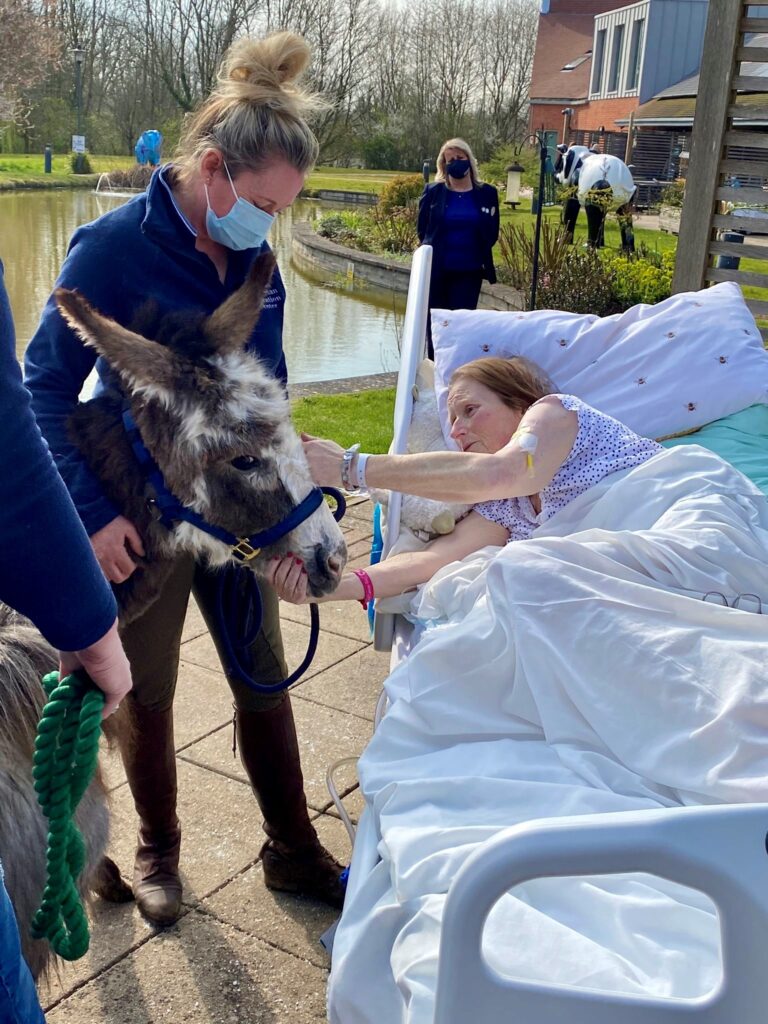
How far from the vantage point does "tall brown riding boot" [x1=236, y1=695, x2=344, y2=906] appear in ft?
8.30

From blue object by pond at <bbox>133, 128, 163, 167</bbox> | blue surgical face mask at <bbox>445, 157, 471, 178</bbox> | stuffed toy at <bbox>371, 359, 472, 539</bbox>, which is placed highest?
blue surgical face mask at <bbox>445, 157, 471, 178</bbox>

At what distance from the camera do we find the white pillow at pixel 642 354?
3.53 m

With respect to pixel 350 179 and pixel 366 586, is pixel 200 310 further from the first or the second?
pixel 350 179

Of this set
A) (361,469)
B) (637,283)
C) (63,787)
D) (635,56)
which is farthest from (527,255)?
(635,56)

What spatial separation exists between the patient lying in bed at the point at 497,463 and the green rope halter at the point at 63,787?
1.03 meters

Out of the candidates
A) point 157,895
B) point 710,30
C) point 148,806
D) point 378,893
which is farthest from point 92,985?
point 710,30

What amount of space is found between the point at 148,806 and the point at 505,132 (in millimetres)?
45972

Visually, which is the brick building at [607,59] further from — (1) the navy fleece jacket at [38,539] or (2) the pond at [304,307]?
(1) the navy fleece jacket at [38,539]

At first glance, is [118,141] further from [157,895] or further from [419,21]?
[157,895]

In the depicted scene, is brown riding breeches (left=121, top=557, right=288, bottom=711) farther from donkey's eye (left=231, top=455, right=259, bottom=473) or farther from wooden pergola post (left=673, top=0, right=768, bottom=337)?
wooden pergola post (left=673, top=0, right=768, bottom=337)

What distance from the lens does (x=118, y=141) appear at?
134 ft

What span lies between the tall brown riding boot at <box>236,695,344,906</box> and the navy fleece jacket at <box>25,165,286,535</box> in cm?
85

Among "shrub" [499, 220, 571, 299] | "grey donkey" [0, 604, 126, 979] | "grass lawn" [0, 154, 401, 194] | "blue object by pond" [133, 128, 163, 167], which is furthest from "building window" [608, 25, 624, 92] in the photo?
"grey donkey" [0, 604, 126, 979]

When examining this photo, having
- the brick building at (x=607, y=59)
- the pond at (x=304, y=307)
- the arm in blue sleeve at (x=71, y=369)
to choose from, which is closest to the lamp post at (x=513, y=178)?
the pond at (x=304, y=307)
